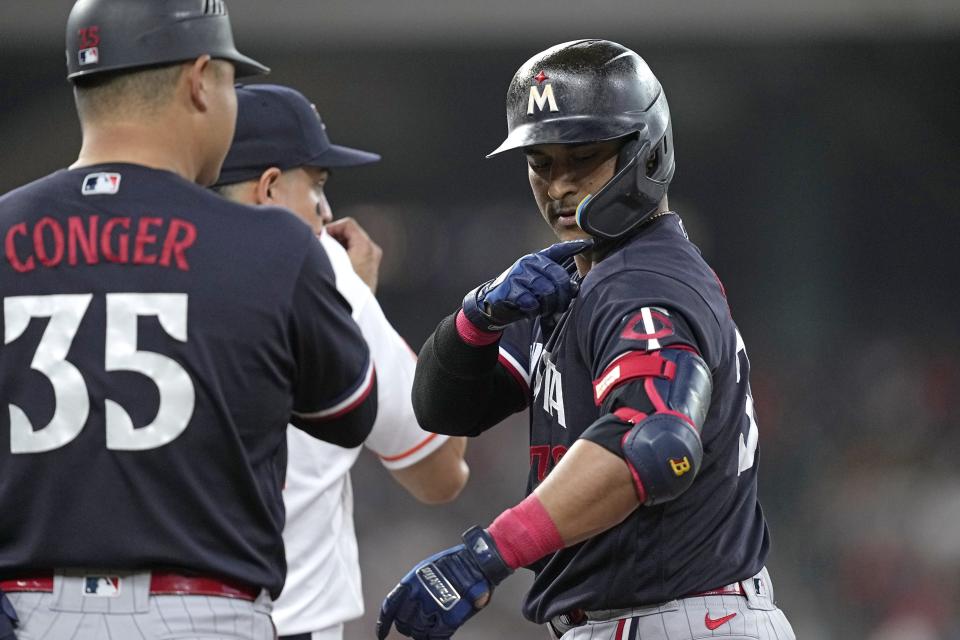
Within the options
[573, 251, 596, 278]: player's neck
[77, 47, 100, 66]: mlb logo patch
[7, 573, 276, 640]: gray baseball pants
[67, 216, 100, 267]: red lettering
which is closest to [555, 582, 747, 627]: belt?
[573, 251, 596, 278]: player's neck

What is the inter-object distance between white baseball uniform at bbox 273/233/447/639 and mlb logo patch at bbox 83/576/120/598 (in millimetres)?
1163

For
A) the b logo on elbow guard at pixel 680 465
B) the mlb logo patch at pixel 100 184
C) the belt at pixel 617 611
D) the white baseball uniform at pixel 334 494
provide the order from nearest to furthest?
the mlb logo patch at pixel 100 184, the b logo on elbow guard at pixel 680 465, the belt at pixel 617 611, the white baseball uniform at pixel 334 494

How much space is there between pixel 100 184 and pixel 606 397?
941 mm

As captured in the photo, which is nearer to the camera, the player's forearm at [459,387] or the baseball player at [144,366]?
the baseball player at [144,366]

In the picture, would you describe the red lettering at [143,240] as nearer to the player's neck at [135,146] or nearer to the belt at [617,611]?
the player's neck at [135,146]

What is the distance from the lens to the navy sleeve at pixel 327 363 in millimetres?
2168

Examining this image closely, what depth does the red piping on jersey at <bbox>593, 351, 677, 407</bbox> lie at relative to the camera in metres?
2.27

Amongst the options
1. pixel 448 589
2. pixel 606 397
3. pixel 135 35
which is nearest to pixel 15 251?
pixel 135 35

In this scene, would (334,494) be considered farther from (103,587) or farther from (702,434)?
(103,587)

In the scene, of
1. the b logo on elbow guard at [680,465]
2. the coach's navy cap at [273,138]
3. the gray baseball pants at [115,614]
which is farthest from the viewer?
the coach's navy cap at [273,138]

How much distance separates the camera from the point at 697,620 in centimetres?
247

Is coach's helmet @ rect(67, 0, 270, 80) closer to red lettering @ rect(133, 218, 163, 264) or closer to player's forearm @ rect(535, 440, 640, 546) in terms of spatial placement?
red lettering @ rect(133, 218, 163, 264)

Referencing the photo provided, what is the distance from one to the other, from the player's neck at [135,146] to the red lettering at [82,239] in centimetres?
13

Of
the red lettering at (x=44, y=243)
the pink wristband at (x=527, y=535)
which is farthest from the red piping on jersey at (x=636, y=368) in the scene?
the red lettering at (x=44, y=243)
